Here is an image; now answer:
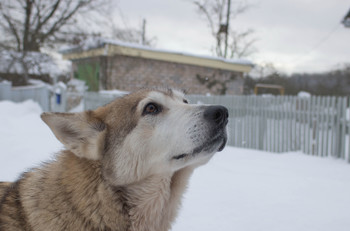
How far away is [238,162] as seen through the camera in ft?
20.8

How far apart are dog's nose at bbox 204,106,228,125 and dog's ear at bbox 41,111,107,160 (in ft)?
2.62

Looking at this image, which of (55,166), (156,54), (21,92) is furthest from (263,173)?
(21,92)

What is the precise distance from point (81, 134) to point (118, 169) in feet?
1.30

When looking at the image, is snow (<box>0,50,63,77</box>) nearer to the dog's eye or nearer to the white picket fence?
the white picket fence

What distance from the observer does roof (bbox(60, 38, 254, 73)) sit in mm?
13958

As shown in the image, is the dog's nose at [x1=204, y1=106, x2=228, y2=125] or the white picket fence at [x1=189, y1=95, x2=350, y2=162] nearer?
the dog's nose at [x1=204, y1=106, x2=228, y2=125]

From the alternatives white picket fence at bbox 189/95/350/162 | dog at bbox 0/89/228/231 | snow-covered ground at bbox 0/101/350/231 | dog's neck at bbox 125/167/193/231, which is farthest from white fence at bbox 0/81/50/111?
dog's neck at bbox 125/167/193/231

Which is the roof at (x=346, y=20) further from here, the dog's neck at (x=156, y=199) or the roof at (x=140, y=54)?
the dog's neck at (x=156, y=199)

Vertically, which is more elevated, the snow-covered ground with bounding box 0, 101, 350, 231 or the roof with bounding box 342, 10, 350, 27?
the roof with bounding box 342, 10, 350, 27

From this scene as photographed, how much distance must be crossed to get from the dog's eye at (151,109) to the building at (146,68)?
10609 millimetres

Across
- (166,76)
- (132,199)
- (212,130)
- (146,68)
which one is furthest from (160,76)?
(132,199)

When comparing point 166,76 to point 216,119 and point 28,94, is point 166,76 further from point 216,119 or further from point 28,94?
point 216,119

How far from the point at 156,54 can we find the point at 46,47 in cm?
930

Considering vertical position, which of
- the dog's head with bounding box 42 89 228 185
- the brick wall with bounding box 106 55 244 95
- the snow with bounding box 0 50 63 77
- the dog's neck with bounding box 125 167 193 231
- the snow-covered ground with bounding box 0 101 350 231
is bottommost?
the snow-covered ground with bounding box 0 101 350 231
